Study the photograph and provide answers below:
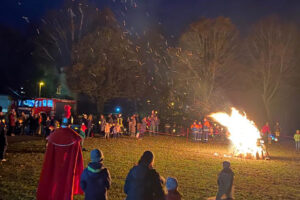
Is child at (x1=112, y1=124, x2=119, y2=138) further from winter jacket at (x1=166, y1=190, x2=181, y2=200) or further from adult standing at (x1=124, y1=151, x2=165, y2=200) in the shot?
winter jacket at (x1=166, y1=190, x2=181, y2=200)

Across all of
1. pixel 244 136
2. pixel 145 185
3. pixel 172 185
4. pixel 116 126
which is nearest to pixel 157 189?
pixel 145 185

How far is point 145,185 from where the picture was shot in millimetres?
5012

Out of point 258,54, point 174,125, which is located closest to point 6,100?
point 174,125

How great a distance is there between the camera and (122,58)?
33.0 m

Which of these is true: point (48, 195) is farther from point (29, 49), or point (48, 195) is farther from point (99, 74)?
point (29, 49)

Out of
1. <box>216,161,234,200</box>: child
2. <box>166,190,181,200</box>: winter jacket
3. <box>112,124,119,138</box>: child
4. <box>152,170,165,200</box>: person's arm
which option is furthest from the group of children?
<box>166,190,181,200</box>: winter jacket

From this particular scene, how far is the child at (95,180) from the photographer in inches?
210

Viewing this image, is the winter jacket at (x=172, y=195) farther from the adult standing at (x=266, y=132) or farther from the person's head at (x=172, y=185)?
the adult standing at (x=266, y=132)

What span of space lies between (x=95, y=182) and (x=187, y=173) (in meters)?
6.57

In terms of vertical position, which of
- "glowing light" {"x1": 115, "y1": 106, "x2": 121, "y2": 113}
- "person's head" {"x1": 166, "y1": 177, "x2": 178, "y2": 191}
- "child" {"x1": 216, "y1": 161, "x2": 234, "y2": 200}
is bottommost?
"child" {"x1": 216, "y1": 161, "x2": 234, "y2": 200}

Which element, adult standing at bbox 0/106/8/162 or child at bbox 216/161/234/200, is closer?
child at bbox 216/161/234/200

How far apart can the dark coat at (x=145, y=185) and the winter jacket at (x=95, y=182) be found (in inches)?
22.2

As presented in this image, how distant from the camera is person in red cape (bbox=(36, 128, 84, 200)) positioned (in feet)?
21.0

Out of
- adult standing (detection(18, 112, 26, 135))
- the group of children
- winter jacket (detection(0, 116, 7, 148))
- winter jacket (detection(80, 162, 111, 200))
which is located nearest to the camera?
winter jacket (detection(80, 162, 111, 200))
